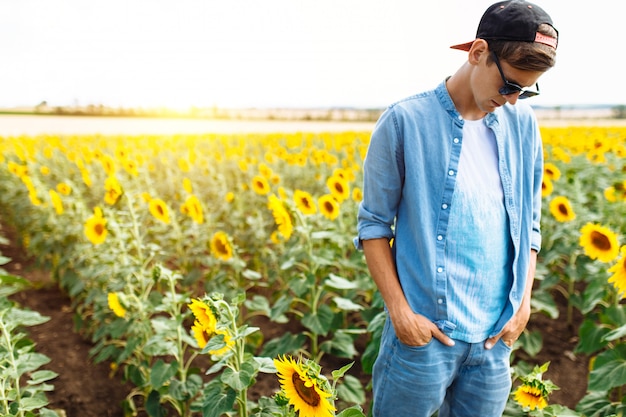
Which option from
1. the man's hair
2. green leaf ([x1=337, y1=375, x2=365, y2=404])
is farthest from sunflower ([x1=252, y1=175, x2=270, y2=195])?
the man's hair

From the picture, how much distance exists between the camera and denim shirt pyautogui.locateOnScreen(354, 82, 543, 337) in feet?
4.82

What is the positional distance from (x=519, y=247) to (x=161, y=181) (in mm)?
6055

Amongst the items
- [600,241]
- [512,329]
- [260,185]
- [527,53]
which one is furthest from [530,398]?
[260,185]

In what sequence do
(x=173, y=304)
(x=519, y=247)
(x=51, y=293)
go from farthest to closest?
1. (x=51, y=293)
2. (x=173, y=304)
3. (x=519, y=247)

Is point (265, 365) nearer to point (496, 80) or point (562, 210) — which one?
point (496, 80)

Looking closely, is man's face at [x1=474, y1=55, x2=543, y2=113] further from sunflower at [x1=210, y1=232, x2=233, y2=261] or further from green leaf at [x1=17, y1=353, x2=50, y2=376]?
sunflower at [x1=210, y1=232, x2=233, y2=261]

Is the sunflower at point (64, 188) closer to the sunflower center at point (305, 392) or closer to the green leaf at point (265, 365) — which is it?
the green leaf at point (265, 365)

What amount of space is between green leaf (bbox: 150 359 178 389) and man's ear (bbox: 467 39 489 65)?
1.85 m

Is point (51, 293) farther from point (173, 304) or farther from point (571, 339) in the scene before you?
point (571, 339)

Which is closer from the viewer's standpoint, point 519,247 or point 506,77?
point 506,77

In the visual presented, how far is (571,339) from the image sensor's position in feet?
12.3

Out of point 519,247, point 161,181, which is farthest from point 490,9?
point 161,181

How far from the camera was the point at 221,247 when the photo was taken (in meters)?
3.33

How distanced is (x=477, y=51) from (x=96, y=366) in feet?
10.2
